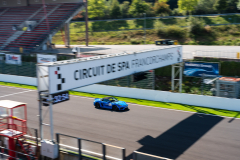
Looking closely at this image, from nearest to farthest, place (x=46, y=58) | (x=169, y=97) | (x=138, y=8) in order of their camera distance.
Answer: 1. (x=169, y=97)
2. (x=46, y=58)
3. (x=138, y=8)

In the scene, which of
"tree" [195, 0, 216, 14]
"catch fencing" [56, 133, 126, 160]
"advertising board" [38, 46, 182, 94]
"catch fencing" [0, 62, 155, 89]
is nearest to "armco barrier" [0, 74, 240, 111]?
"catch fencing" [0, 62, 155, 89]

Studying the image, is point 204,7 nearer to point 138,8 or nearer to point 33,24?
point 138,8

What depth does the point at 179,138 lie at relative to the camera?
13.7 metres

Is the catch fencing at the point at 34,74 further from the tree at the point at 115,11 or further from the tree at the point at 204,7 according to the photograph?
the tree at the point at 204,7

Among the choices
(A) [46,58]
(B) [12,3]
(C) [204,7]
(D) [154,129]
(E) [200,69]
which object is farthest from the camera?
(C) [204,7]

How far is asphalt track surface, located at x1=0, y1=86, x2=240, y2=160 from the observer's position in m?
12.4

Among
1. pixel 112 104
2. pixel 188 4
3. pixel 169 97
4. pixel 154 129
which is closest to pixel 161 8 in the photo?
pixel 188 4

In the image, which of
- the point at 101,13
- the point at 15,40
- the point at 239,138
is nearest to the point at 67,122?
the point at 239,138

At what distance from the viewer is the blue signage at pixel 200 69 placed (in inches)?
933

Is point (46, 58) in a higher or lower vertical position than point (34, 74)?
higher

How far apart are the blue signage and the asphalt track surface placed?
24.1ft

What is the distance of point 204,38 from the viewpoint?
46031 millimetres

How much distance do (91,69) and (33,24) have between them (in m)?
33.6

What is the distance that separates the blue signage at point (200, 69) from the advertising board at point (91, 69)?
7.38m
